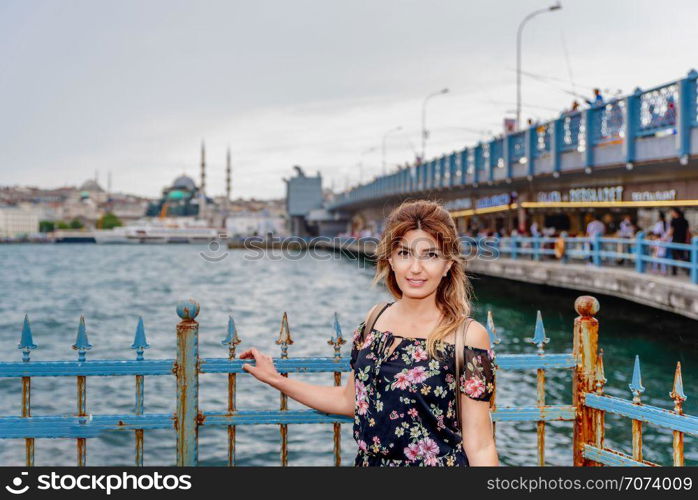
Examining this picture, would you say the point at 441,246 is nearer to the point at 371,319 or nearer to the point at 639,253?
the point at 371,319

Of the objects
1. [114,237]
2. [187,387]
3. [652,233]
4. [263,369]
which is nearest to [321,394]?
[263,369]

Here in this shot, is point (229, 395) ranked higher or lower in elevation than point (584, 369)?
lower

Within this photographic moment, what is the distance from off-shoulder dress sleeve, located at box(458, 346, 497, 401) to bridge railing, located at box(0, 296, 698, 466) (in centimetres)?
127

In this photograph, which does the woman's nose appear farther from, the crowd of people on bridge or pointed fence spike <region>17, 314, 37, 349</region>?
the crowd of people on bridge

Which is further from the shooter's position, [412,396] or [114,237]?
[114,237]

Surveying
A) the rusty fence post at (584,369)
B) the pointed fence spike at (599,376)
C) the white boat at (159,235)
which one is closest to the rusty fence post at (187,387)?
the rusty fence post at (584,369)

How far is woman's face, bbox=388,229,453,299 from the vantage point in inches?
116

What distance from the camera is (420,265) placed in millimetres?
2955

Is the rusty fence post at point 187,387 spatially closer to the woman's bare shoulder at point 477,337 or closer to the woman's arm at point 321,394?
the woman's arm at point 321,394

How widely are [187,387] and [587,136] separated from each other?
18.4 metres

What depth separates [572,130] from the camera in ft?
72.5

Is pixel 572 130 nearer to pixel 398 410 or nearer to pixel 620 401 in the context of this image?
pixel 620 401
